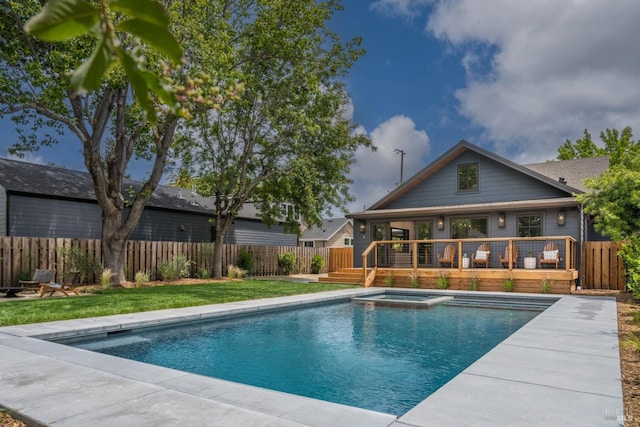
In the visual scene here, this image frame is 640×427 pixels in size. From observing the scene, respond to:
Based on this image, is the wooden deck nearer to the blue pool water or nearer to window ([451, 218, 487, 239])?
window ([451, 218, 487, 239])

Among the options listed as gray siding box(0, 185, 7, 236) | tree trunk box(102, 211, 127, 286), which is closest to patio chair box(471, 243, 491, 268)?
tree trunk box(102, 211, 127, 286)

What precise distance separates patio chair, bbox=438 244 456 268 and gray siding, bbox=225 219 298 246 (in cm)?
1115

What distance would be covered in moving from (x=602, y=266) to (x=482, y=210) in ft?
13.8

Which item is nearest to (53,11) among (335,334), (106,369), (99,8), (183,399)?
(99,8)

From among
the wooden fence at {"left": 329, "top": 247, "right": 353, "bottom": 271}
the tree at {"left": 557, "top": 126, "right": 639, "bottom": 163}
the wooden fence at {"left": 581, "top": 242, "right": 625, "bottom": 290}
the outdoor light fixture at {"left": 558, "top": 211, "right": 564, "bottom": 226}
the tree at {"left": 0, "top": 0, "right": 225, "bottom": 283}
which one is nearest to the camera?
the tree at {"left": 0, "top": 0, "right": 225, "bottom": 283}

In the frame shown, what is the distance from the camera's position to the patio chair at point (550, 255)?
14628mm

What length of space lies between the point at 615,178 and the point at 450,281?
246 inches

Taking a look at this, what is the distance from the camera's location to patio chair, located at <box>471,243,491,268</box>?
16109mm

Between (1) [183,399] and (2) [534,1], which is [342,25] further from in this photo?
(1) [183,399]

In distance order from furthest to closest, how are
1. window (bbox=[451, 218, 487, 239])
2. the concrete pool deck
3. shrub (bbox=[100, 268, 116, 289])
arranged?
window (bbox=[451, 218, 487, 239]) < shrub (bbox=[100, 268, 116, 289]) < the concrete pool deck

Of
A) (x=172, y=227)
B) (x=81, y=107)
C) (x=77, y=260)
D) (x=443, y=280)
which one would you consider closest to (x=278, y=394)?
(x=443, y=280)

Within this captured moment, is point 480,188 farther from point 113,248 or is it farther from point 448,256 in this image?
Answer: point 113,248

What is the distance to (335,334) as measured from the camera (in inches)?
332

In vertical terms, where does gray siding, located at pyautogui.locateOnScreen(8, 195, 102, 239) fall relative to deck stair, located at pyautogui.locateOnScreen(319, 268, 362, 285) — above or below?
above
